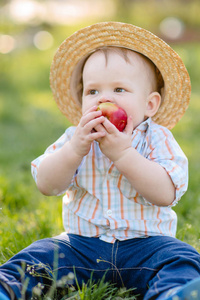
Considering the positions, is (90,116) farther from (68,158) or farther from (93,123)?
(68,158)

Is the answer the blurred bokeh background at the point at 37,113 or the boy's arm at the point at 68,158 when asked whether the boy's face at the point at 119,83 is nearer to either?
the boy's arm at the point at 68,158

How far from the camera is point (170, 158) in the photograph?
2346mm

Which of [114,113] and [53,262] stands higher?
[114,113]

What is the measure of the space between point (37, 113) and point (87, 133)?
5046 mm

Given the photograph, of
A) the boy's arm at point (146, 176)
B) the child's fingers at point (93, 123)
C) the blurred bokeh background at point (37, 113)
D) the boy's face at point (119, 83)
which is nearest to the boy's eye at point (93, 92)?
the boy's face at point (119, 83)

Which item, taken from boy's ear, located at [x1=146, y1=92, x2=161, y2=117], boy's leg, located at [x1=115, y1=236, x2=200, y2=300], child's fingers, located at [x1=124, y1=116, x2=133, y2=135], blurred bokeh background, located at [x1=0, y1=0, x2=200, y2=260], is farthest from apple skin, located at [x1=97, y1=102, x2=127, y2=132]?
blurred bokeh background, located at [x1=0, y1=0, x2=200, y2=260]

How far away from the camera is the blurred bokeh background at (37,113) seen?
3129 mm

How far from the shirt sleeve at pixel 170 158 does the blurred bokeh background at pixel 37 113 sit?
0.55 metres

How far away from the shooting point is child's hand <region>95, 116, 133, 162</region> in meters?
2.20

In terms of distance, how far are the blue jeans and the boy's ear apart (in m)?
0.70

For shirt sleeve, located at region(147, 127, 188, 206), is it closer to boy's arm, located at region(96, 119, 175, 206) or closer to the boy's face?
boy's arm, located at region(96, 119, 175, 206)

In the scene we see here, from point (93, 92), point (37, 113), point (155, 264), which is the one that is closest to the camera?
point (155, 264)

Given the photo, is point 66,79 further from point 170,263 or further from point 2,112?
point 2,112

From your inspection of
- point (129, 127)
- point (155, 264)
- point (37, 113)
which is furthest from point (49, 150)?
point (37, 113)
